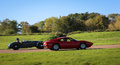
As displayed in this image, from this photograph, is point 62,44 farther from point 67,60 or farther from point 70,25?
point 70,25

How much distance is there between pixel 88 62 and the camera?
788 cm

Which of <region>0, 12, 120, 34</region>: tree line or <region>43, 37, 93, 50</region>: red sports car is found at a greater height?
<region>0, 12, 120, 34</region>: tree line

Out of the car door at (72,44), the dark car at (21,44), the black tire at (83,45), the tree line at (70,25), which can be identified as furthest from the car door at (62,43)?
the tree line at (70,25)

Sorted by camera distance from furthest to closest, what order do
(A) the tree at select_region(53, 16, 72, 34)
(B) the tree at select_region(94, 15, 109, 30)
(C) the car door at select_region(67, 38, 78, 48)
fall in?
(B) the tree at select_region(94, 15, 109, 30)
(A) the tree at select_region(53, 16, 72, 34)
(C) the car door at select_region(67, 38, 78, 48)

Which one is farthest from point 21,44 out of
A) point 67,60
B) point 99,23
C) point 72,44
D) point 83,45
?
point 99,23

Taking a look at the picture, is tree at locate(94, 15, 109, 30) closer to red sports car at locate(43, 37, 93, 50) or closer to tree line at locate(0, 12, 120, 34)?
tree line at locate(0, 12, 120, 34)

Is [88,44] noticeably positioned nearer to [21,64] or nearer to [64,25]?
[21,64]

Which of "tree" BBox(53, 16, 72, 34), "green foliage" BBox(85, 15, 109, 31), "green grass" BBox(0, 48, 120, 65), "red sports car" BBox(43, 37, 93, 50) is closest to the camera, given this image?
"green grass" BBox(0, 48, 120, 65)

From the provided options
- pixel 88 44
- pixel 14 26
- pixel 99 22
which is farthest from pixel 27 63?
pixel 14 26

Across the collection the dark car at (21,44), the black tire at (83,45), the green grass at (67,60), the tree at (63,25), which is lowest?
the green grass at (67,60)

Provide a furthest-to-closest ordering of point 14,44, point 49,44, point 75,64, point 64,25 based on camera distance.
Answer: point 64,25, point 14,44, point 49,44, point 75,64

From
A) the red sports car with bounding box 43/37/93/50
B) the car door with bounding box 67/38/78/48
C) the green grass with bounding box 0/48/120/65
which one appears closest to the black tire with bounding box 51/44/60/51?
the red sports car with bounding box 43/37/93/50

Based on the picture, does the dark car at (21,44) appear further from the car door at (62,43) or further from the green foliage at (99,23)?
the green foliage at (99,23)

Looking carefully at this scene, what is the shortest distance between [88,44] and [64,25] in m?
55.8
